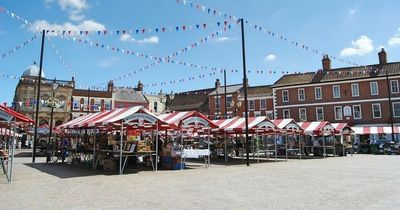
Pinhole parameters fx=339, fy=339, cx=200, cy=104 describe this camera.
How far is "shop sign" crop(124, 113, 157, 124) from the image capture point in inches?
562

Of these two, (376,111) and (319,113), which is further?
(319,113)

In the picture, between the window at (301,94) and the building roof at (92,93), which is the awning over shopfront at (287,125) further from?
the building roof at (92,93)

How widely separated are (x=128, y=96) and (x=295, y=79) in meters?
27.2

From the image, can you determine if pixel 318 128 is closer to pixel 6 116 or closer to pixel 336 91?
pixel 336 91

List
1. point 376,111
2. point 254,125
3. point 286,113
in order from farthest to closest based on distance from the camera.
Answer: point 286,113, point 376,111, point 254,125

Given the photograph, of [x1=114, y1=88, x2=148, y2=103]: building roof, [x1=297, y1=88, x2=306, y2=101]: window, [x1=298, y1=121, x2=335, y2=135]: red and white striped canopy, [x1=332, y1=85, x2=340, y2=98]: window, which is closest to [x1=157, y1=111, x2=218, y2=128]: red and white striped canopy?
[x1=298, y1=121, x2=335, y2=135]: red and white striped canopy

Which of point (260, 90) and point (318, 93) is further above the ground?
point (260, 90)

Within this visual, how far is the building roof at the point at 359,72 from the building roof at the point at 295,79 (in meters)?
1.65

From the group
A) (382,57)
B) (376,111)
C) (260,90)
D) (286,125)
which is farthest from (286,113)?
(286,125)

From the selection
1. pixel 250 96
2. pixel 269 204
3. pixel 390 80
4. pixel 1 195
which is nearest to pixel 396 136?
pixel 390 80

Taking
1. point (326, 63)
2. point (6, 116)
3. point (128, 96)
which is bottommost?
point (6, 116)

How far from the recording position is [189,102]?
6512cm

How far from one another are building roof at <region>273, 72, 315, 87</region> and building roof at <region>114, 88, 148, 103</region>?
2359 centimetres

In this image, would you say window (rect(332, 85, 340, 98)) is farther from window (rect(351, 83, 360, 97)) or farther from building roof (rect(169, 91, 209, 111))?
building roof (rect(169, 91, 209, 111))
